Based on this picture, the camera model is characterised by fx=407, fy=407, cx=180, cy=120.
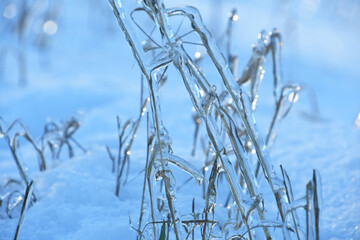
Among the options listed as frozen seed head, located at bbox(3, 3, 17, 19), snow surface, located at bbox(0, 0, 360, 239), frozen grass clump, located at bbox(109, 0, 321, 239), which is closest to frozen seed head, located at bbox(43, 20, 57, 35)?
snow surface, located at bbox(0, 0, 360, 239)

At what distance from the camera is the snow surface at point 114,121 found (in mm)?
939

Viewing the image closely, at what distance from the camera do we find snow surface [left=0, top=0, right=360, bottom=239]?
94cm

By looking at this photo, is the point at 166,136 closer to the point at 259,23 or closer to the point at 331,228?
the point at 331,228

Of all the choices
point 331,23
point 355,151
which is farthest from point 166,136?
point 331,23

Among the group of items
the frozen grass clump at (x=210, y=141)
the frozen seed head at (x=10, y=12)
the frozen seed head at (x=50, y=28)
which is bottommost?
the frozen grass clump at (x=210, y=141)

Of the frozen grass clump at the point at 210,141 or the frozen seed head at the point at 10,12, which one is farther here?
the frozen seed head at the point at 10,12

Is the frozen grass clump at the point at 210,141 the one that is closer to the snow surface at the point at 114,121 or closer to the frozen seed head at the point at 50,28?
the snow surface at the point at 114,121

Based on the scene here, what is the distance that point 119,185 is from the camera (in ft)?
3.29

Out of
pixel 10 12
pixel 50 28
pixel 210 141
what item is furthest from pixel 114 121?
pixel 10 12

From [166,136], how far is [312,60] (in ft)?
11.0

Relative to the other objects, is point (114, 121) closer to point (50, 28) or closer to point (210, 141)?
point (210, 141)

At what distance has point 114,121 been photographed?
1759 millimetres

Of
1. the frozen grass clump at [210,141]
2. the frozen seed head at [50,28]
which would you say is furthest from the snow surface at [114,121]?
the frozen seed head at [50,28]

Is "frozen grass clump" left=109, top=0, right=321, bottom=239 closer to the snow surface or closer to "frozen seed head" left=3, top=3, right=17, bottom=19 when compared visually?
the snow surface
